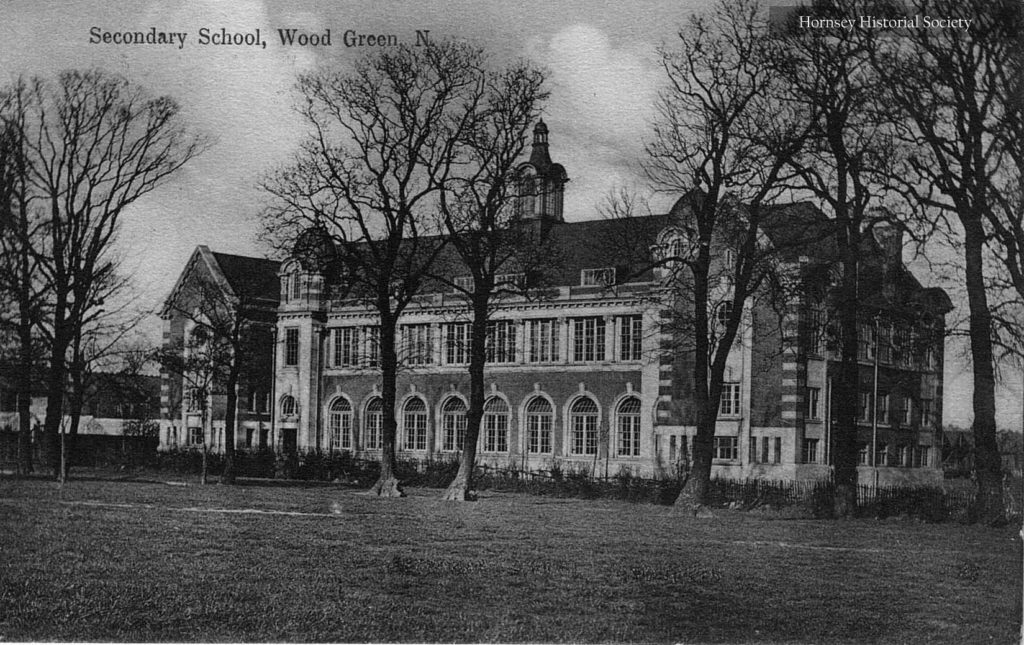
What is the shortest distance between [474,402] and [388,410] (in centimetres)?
206

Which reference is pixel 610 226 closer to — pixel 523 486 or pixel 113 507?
pixel 523 486

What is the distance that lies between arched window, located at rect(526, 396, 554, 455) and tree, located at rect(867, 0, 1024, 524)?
74.8 ft

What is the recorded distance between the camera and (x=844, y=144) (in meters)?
15.9

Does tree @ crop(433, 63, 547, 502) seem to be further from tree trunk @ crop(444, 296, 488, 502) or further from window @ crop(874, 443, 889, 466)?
window @ crop(874, 443, 889, 466)

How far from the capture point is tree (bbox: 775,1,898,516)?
1426 cm

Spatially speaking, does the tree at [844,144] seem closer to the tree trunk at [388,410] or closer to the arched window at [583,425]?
the tree trunk at [388,410]

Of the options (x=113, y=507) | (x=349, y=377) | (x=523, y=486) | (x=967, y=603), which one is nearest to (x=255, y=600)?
(x=967, y=603)

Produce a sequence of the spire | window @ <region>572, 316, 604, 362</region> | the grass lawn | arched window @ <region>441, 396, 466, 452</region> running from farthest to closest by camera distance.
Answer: arched window @ <region>441, 396, 466, 452</region>
window @ <region>572, 316, 604, 362</region>
the spire
the grass lawn

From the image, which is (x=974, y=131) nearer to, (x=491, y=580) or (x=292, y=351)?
(x=491, y=580)

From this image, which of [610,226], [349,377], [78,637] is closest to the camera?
[78,637]

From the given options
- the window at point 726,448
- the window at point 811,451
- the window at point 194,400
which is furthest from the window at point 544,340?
the window at point 194,400

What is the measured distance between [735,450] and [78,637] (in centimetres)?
2497

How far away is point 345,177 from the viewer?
21.9 meters

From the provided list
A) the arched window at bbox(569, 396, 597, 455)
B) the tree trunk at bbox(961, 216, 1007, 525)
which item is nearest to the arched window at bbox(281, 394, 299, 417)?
the arched window at bbox(569, 396, 597, 455)
